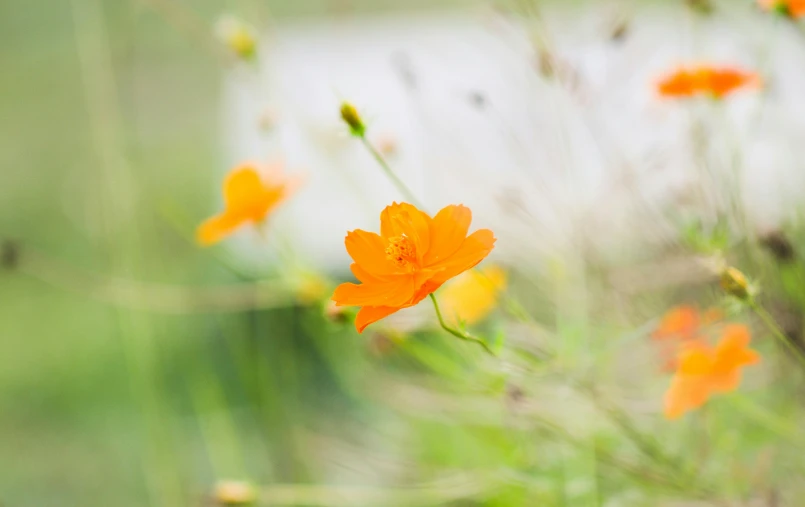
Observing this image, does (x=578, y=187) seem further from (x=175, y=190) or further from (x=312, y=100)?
Answer: (x=175, y=190)

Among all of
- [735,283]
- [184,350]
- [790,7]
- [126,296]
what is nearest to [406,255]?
[735,283]

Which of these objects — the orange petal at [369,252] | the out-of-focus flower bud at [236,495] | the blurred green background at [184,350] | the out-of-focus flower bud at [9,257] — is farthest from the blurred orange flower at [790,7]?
the out-of-focus flower bud at [9,257]

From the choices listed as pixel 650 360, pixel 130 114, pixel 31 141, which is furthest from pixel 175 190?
pixel 650 360

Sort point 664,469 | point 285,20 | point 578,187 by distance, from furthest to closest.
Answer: point 285,20 < point 578,187 < point 664,469

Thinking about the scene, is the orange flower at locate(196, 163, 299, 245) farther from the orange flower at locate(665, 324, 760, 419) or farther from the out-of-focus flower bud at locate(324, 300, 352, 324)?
the orange flower at locate(665, 324, 760, 419)

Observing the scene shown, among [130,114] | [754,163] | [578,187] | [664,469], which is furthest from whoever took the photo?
[130,114]

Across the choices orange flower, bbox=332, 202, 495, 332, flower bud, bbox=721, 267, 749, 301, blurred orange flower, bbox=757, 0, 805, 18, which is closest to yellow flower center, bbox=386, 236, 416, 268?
orange flower, bbox=332, 202, 495, 332

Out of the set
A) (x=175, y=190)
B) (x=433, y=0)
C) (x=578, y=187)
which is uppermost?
(x=433, y=0)
